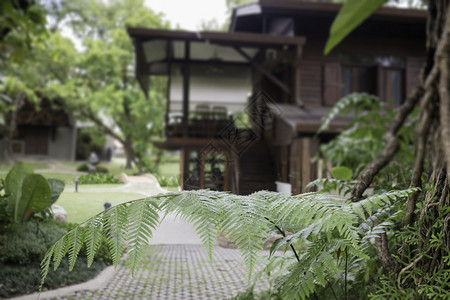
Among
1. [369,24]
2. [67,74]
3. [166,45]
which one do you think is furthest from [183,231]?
[67,74]

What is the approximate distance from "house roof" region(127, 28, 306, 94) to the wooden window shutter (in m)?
1.23

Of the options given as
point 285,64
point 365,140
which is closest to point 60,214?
point 365,140

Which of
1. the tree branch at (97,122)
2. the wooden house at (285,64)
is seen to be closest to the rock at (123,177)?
the wooden house at (285,64)

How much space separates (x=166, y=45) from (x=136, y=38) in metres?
0.44

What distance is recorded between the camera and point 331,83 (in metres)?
5.03

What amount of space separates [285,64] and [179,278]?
3.74 meters

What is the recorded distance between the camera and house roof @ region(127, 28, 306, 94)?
149 inches

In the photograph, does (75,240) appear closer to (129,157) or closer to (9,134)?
(129,157)

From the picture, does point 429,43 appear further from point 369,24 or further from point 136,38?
point 369,24

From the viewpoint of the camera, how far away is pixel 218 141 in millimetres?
695

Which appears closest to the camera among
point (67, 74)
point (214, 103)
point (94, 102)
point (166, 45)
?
point (214, 103)

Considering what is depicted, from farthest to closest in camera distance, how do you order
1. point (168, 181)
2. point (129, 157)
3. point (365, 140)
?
point (365, 140) → point (129, 157) → point (168, 181)

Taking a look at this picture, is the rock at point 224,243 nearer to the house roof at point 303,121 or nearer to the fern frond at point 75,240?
the fern frond at point 75,240

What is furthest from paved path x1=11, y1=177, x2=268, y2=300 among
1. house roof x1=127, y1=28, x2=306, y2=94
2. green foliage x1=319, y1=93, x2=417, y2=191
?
house roof x1=127, y1=28, x2=306, y2=94
